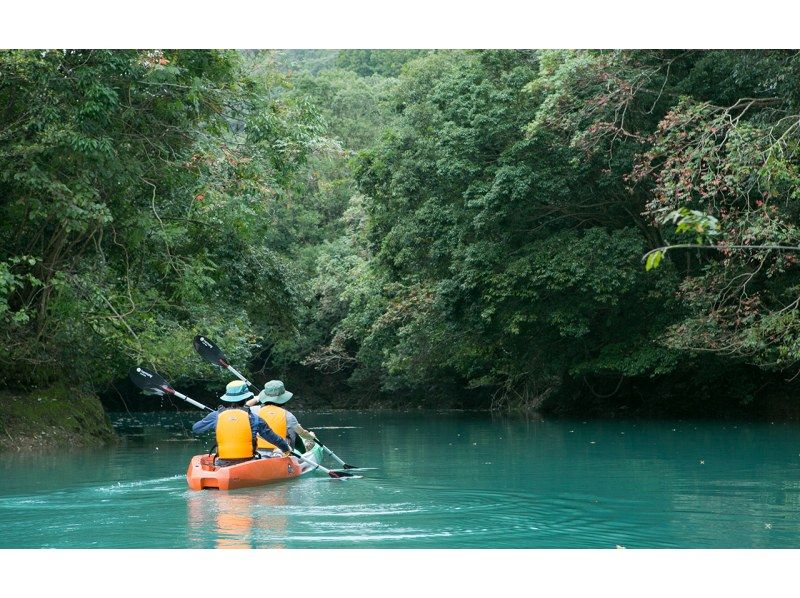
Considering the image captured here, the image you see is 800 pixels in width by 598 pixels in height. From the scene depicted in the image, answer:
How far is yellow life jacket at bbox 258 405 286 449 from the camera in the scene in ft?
42.7

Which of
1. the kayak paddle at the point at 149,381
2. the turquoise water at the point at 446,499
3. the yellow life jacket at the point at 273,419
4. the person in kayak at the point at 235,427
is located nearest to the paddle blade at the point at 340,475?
the turquoise water at the point at 446,499

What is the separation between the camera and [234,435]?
12.1 metres

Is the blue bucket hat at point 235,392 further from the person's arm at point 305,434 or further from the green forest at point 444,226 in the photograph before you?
the green forest at point 444,226

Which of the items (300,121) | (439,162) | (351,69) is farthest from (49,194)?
(351,69)

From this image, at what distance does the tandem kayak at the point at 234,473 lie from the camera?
1179 centimetres

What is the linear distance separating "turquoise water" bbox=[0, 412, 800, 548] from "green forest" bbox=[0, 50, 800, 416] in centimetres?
224

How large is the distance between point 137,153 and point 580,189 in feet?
36.5

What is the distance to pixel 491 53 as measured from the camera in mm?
25234

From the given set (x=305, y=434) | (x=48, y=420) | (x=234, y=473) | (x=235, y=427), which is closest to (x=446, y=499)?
(x=234, y=473)

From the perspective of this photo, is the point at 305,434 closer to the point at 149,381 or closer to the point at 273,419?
the point at 273,419

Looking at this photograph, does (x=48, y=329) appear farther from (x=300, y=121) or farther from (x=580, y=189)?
(x=580, y=189)

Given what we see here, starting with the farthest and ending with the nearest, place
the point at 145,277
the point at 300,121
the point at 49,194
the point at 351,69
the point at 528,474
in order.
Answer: the point at 351,69 → the point at 145,277 → the point at 300,121 → the point at 49,194 → the point at 528,474

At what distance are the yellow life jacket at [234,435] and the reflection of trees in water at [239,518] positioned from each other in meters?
0.48

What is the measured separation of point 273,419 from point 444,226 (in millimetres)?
13449
